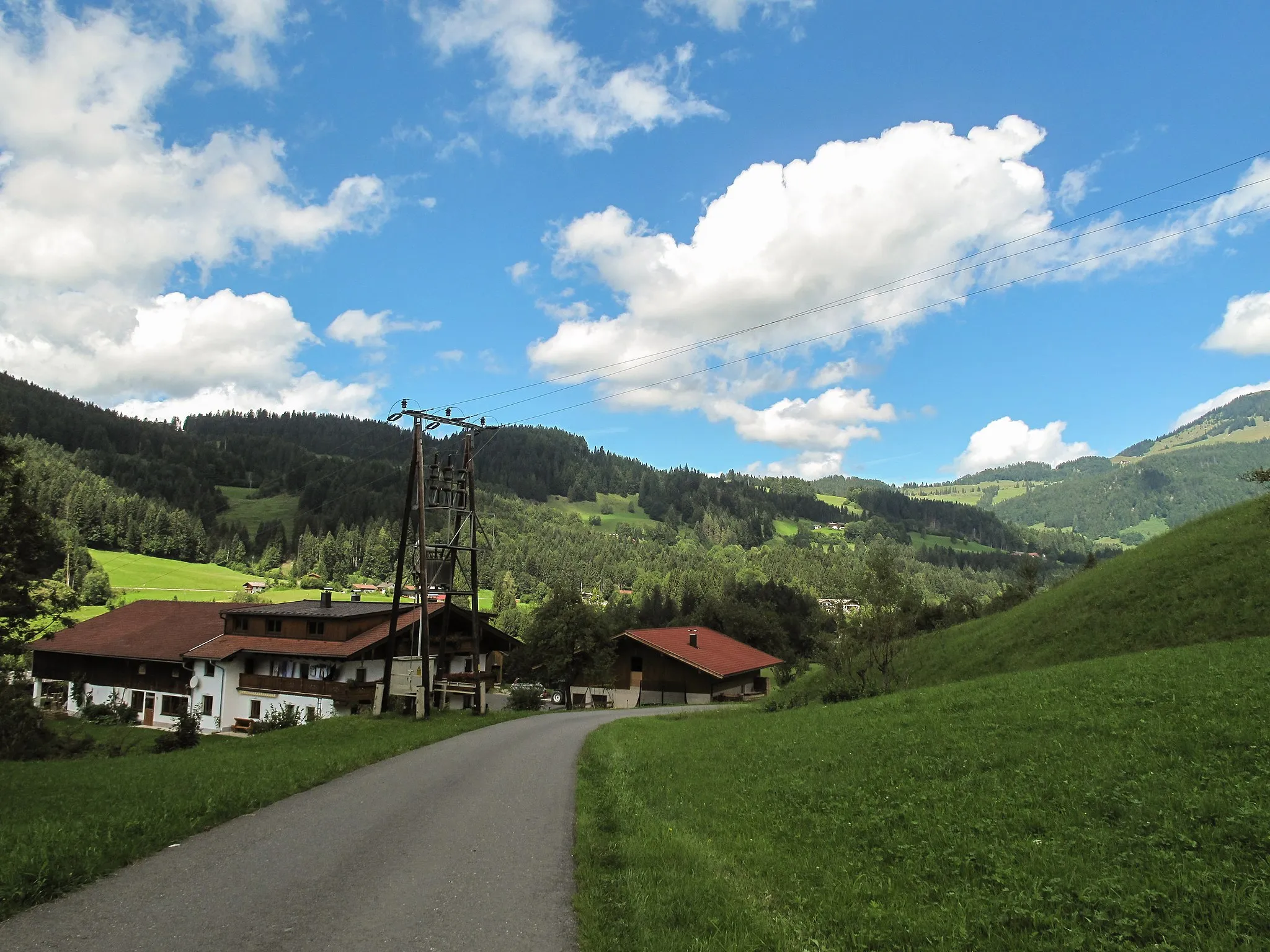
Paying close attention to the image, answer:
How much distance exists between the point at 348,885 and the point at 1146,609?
2883 centimetres

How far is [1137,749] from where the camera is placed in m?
9.93

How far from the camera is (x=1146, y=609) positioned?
25234 mm

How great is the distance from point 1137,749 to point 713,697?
45634 mm

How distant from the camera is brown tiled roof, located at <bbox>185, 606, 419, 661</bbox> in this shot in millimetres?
42469

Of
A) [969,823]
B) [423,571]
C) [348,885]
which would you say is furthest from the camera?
[423,571]

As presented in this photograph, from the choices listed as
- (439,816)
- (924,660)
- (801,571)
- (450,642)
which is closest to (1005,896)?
(439,816)

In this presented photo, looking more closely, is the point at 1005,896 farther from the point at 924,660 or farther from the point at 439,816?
the point at 924,660

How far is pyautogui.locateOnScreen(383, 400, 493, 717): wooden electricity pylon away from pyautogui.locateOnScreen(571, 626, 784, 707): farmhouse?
22090 millimetres

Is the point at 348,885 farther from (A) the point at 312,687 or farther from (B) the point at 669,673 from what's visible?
(B) the point at 669,673

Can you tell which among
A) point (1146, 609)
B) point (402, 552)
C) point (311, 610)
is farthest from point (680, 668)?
point (1146, 609)

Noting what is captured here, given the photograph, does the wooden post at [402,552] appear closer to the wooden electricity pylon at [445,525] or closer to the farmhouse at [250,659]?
the wooden electricity pylon at [445,525]

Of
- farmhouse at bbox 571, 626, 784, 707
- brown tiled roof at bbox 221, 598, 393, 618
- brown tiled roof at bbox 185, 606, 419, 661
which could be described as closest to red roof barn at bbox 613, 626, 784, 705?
farmhouse at bbox 571, 626, 784, 707

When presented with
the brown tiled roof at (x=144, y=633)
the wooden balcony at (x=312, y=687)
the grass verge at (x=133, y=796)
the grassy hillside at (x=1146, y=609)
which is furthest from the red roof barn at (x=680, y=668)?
the grass verge at (x=133, y=796)

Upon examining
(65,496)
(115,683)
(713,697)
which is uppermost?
(65,496)
